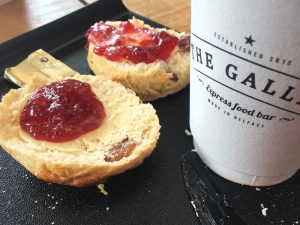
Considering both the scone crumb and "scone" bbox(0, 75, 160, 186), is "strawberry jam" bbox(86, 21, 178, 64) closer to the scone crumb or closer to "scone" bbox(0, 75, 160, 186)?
"scone" bbox(0, 75, 160, 186)

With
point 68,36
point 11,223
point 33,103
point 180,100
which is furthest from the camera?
point 68,36

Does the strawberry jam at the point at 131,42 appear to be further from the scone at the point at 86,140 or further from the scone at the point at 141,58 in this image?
the scone at the point at 86,140

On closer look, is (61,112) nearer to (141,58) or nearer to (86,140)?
(86,140)

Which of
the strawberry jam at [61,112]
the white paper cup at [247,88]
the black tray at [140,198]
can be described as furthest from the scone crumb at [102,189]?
the white paper cup at [247,88]

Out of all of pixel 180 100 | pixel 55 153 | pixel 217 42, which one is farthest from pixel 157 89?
pixel 217 42

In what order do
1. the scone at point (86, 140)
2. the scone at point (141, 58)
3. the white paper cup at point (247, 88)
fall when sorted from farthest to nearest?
the scone at point (141, 58)
the scone at point (86, 140)
the white paper cup at point (247, 88)

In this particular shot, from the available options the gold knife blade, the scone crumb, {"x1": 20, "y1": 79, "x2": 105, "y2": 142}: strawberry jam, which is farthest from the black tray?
the gold knife blade

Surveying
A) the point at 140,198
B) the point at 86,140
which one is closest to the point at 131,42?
the point at 86,140

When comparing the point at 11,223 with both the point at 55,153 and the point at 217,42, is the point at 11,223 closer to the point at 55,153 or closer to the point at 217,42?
the point at 55,153
